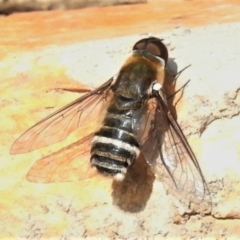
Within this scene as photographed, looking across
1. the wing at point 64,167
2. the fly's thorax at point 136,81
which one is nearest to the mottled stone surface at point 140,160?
the wing at point 64,167

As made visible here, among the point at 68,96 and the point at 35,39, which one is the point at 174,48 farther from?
the point at 35,39

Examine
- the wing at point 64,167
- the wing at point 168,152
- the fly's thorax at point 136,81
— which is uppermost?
the fly's thorax at point 136,81

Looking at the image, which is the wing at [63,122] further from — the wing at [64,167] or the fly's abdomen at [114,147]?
the fly's abdomen at [114,147]

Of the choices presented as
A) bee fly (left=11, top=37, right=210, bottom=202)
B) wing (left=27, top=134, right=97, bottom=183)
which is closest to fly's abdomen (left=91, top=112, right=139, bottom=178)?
bee fly (left=11, top=37, right=210, bottom=202)

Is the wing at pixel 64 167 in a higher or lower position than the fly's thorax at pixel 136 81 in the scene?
lower

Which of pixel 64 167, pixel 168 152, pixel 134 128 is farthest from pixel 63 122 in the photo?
pixel 168 152

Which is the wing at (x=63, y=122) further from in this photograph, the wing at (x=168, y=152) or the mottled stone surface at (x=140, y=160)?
the wing at (x=168, y=152)

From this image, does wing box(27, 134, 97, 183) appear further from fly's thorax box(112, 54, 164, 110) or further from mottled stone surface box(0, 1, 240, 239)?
fly's thorax box(112, 54, 164, 110)

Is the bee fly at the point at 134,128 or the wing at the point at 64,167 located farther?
the wing at the point at 64,167
